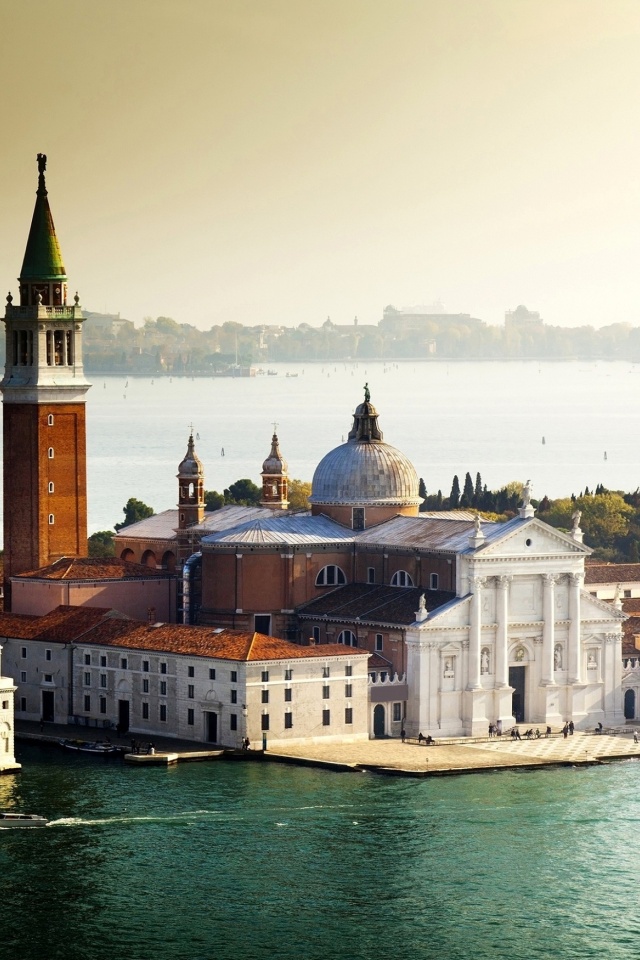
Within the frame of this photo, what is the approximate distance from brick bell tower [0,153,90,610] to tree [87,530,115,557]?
18912 mm

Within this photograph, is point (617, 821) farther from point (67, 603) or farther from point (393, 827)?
point (67, 603)

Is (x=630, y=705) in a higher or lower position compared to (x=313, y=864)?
higher

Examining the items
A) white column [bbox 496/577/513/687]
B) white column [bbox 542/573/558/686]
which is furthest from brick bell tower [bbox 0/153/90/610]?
white column [bbox 542/573/558/686]

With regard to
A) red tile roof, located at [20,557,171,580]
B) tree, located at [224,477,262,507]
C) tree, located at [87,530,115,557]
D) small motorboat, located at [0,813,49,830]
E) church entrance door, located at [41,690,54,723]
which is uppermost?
red tile roof, located at [20,557,171,580]

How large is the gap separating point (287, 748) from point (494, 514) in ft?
122

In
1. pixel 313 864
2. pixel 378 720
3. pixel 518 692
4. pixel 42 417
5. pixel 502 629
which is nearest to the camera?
pixel 313 864

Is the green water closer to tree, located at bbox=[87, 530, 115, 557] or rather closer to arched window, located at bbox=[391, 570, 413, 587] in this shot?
arched window, located at bbox=[391, 570, 413, 587]

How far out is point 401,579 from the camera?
6931 centimetres

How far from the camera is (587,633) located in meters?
67.3

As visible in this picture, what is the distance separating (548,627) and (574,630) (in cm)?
86

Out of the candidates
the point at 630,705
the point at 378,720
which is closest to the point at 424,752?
the point at 378,720

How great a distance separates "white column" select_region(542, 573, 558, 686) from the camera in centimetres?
6612

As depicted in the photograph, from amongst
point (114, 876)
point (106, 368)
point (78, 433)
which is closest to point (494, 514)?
point (78, 433)

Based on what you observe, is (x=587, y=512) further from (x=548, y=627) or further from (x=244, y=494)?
(x=548, y=627)
